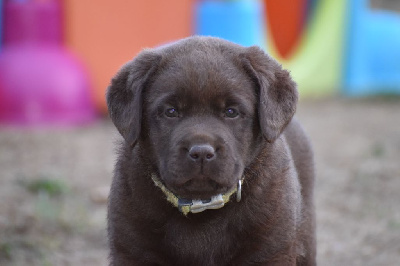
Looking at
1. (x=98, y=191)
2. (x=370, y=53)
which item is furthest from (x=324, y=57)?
(x=98, y=191)

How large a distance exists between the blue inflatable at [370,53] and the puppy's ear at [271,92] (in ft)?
28.0

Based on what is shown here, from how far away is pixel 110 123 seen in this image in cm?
982

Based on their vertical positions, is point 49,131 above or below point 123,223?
below

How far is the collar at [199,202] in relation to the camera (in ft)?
12.3

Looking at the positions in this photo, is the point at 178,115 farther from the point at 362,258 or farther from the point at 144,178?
the point at 362,258

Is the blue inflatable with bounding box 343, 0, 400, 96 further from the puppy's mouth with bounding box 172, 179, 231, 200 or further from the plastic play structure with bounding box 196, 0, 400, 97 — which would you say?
the puppy's mouth with bounding box 172, 179, 231, 200

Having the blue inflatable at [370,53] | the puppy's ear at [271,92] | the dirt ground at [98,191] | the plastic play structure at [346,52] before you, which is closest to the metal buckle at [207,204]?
the puppy's ear at [271,92]

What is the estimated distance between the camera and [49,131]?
916 centimetres

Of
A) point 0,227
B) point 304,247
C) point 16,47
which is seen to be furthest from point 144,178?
point 16,47

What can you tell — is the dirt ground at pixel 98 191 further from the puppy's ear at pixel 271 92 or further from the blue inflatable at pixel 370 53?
the blue inflatable at pixel 370 53

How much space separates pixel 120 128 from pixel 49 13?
620cm

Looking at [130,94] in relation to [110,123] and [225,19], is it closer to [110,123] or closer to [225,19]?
[110,123]

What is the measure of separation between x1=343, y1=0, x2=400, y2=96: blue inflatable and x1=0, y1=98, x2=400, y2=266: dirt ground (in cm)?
173

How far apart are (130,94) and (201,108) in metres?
0.44
